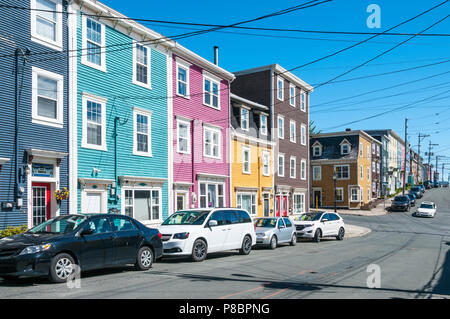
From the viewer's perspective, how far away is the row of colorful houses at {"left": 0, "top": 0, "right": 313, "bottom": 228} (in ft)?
51.0

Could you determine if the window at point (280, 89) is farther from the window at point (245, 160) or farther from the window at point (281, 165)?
the window at point (245, 160)

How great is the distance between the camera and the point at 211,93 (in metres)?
27.3

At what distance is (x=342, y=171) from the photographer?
59281 millimetres

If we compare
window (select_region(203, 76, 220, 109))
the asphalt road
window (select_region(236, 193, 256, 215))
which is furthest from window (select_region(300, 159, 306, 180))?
the asphalt road

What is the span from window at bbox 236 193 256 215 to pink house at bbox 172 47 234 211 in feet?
5.53

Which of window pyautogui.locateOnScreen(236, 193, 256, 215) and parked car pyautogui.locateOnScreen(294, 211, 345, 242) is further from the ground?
window pyautogui.locateOnScreen(236, 193, 256, 215)

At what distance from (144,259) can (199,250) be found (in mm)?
2798

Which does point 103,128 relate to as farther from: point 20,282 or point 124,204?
point 20,282

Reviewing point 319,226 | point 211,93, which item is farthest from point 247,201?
point 211,93

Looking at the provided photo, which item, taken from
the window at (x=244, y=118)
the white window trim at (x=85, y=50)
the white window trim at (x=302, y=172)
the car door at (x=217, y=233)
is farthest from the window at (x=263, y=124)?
the car door at (x=217, y=233)

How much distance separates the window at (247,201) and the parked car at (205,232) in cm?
1190

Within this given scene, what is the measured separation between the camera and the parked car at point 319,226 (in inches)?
974

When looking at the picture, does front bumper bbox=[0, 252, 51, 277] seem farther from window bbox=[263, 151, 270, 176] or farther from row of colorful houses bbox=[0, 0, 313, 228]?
window bbox=[263, 151, 270, 176]

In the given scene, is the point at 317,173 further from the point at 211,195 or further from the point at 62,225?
the point at 62,225
